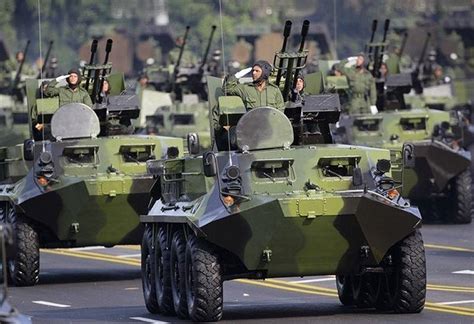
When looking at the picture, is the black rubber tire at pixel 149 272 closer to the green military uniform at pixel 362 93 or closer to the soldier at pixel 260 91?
the soldier at pixel 260 91

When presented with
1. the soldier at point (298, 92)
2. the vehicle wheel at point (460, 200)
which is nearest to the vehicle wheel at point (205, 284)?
the soldier at point (298, 92)

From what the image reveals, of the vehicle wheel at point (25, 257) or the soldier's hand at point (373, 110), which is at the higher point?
the soldier's hand at point (373, 110)

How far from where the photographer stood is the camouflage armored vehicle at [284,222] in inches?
873

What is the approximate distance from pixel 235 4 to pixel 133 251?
32.5 metres

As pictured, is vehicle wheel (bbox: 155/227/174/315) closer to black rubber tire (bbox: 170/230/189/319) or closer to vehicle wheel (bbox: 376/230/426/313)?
black rubber tire (bbox: 170/230/189/319)

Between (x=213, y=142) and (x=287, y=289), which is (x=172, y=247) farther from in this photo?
(x=287, y=289)

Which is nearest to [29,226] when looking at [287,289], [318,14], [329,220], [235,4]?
[287,289]

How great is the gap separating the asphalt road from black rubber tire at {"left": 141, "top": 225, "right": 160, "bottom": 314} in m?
0.15

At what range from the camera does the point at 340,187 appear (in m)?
22.7

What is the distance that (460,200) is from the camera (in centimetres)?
3788

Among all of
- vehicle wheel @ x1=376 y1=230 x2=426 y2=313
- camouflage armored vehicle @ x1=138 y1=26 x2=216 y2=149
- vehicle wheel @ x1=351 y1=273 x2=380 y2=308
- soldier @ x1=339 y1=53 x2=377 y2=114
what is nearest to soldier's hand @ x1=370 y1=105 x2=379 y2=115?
soldier @ x1=339 y1=53 x2=377 y2=114

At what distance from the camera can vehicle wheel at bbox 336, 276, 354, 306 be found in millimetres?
24203

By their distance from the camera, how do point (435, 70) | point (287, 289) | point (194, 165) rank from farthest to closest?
1. point (435, 70)
2. point (287, 289)
3. point (194, 165)

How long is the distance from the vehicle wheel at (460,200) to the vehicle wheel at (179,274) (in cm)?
1471
